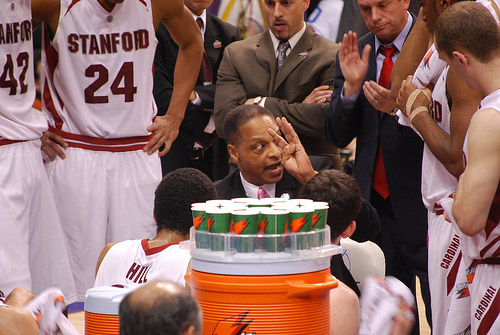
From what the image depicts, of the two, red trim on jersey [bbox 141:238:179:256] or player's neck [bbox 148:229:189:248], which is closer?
red trim on jersey [bbox 141:238:179:256]

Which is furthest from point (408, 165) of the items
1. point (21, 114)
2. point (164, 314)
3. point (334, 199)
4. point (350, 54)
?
point (164, 314)

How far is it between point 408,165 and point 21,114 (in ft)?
6.95

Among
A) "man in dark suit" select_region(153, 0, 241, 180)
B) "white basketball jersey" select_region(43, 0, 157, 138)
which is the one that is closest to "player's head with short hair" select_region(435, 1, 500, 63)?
"white basketball jersey" select_region(43, 0, 157, 138)

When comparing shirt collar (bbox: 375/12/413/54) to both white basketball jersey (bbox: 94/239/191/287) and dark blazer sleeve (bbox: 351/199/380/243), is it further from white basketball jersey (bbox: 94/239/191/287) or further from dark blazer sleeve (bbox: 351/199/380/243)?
white basketball jersey (bbox: 94/239/191/287)

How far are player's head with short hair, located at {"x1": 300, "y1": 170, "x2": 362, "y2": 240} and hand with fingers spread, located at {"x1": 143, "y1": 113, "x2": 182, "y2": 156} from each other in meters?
1.70

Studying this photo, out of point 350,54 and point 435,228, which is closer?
point 435,228

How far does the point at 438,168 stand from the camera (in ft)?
12.3

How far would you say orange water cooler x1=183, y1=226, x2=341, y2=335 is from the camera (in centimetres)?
209

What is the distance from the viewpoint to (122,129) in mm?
4453

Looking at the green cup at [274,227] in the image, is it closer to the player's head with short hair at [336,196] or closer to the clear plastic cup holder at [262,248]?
the clear plastic cup holder at [262,248]

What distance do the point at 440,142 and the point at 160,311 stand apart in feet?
7.08

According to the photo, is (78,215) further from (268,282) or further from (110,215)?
(268,282)

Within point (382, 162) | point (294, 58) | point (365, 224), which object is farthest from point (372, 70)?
point (365, 224)

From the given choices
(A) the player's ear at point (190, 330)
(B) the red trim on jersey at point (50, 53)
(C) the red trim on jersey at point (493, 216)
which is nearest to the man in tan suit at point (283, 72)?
(B) the red trim on jersey at point (50, 53)
